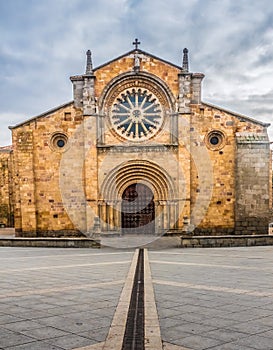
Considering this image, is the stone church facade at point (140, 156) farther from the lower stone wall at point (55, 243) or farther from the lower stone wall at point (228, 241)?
the lower stone wall at point (228, 241)

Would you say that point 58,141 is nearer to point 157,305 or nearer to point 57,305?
point 57,305

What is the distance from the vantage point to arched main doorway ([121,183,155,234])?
20.1m

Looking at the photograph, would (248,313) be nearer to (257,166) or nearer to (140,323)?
(140,323)

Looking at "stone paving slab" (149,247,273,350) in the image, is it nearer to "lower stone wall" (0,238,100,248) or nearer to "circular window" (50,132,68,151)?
"lower stone wall" (0,238,100,248)

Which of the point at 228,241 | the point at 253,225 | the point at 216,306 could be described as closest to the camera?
the point at 216,306

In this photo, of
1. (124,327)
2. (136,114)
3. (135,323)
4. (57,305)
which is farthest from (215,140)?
(124,327)

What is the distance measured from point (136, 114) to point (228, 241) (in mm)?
8554

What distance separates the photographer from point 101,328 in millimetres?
4047

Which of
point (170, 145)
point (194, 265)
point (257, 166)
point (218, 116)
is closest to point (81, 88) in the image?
point (170, 145)

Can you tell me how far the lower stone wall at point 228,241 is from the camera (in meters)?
14.8

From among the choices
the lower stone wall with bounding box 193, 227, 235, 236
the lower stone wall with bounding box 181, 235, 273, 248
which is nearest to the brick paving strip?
the lower stone wall with bounding box 181, 235, 273, 248

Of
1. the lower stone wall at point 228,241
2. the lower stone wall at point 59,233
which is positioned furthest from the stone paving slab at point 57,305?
the lower stone wall at point 59,233

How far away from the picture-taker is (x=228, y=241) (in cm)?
1485

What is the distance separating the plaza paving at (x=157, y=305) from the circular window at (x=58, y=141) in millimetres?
11562
